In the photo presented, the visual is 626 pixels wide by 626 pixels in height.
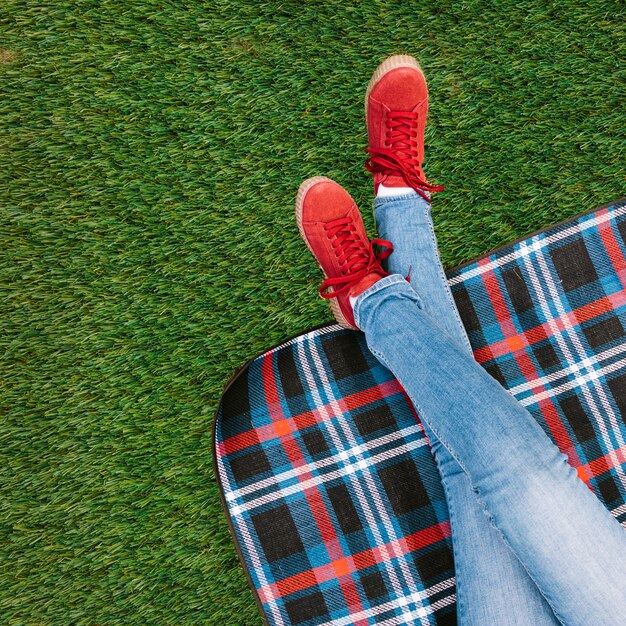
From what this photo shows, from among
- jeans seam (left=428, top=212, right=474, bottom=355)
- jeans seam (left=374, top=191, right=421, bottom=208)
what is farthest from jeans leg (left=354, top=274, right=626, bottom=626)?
jeans seam (left=374, top=191, right=421, bottom=208)

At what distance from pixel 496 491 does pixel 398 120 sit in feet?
2.89

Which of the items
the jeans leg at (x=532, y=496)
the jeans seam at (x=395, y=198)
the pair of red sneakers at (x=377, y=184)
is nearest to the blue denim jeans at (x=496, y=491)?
the jeans leg at (x=532, y=496)

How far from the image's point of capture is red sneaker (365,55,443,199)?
1265mm

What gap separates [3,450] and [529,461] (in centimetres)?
122

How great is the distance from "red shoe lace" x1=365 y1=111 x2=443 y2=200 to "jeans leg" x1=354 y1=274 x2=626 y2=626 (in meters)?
0.48

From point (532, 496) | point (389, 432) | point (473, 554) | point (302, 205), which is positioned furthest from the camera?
point (302, 205)

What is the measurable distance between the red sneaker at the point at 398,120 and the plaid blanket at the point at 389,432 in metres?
0.29

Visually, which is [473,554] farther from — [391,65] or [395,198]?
[391,65]

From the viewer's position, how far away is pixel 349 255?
4.11 feet

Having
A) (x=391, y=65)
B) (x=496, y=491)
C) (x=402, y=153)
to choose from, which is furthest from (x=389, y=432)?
(x=391, y=65)

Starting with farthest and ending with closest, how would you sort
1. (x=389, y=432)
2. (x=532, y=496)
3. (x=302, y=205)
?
1. (x=302, y=205)
2. (x=389, y=432)
3. (x=532, y=496)

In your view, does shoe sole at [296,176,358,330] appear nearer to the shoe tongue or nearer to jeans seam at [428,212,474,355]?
the shoe tongue

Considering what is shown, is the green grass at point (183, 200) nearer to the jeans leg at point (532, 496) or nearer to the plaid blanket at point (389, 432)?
the plaid blanket at point (389, 432)

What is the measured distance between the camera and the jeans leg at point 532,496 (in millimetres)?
945
